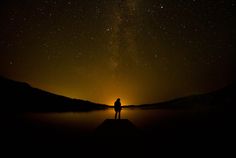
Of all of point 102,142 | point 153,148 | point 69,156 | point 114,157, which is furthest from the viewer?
point 102,142

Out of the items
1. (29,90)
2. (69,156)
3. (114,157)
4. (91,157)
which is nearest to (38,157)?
(69,156)

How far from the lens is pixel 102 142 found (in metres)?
8.70

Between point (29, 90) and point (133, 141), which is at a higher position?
point (29, 90)

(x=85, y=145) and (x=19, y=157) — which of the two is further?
(x=85, y=145)

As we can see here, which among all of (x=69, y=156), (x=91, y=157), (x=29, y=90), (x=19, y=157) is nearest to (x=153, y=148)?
(x=91, y=157)

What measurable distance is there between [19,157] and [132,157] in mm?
4093

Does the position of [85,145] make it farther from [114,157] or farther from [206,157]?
[206,157]

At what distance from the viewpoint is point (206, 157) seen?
8.12m

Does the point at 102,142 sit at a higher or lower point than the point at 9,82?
lower

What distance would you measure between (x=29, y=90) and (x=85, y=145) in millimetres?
192458

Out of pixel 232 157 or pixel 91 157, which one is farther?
pixel 232 157

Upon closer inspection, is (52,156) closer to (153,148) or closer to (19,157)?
(19,157)

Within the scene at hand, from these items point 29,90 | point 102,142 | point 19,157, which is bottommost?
point 19,157

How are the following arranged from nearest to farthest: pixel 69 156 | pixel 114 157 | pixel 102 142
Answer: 1. pixel 114 157
2. pixel 69 156
3. pixel 102 142
